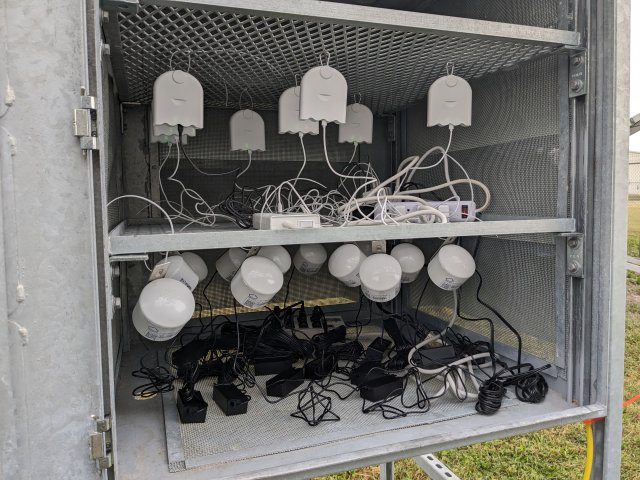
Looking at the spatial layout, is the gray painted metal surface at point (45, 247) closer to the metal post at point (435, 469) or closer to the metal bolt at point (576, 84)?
the metal bolt at point (576, 84)

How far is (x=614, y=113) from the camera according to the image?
2.79ft

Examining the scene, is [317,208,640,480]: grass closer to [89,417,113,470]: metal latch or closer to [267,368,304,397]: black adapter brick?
[267,368,304,397]: black adapter brick

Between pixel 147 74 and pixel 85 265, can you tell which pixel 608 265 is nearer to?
pixel 85 265

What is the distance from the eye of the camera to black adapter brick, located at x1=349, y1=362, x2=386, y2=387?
1027mm

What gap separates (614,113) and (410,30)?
15.9 inches

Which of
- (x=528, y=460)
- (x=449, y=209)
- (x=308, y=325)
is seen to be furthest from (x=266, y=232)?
(x=528, y=460)

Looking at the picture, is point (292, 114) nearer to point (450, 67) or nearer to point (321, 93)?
point (321, 93)

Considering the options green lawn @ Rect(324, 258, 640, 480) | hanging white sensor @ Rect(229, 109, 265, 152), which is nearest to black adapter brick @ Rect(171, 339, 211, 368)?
hanging white sensor @ Rect(229, 109, 265, 152)

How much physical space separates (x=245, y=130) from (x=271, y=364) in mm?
615

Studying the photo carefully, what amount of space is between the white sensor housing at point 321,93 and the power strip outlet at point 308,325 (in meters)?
0.64

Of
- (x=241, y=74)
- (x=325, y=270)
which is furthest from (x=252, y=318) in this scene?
(x=241, y=74)

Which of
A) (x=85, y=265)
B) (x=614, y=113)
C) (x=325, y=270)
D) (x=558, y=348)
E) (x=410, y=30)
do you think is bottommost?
(x=558, y=348)

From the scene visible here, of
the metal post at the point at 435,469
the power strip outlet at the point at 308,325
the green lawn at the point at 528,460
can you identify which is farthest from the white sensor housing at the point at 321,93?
the green lawn at the point at 528,460

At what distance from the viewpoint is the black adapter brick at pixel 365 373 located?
3.37 ft
